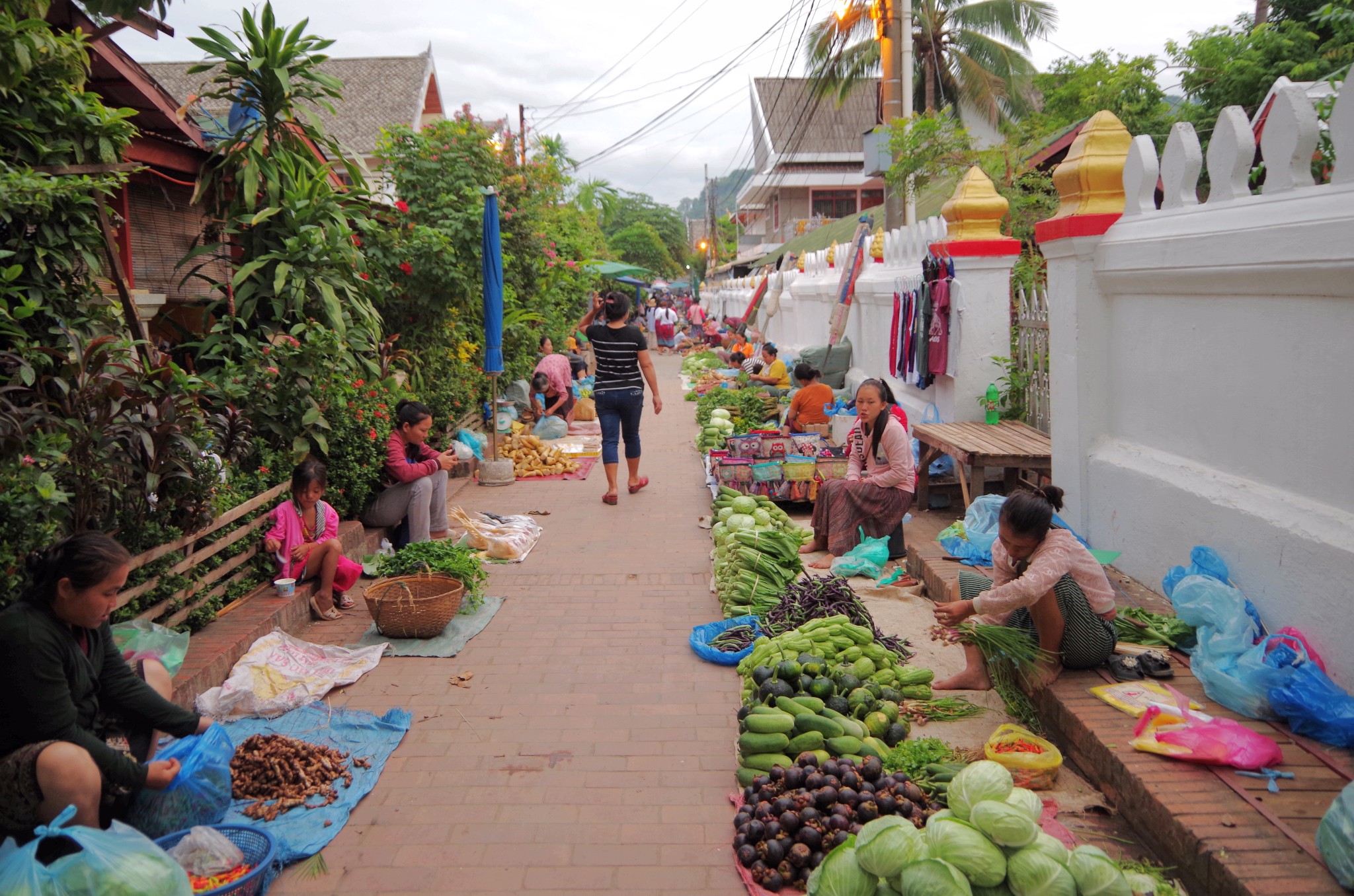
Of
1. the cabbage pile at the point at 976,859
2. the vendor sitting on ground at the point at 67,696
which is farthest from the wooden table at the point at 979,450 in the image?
the vendor sitting on ground at the point at 67,696

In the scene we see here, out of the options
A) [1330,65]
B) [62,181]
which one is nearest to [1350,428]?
[62,181]

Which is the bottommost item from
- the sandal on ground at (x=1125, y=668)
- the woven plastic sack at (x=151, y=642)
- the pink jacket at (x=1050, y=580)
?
the sandal on ground at (x=1125, y=668)

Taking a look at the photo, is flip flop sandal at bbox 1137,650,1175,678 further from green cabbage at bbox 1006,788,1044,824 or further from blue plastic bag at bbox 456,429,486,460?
blue plastic bag at bbox 456,429,486,460

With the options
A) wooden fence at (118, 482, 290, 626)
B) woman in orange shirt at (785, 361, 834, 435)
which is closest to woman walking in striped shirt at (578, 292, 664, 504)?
woman in orange shirt at (785, 361, 834, 435)

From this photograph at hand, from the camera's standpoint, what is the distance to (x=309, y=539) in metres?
6.20

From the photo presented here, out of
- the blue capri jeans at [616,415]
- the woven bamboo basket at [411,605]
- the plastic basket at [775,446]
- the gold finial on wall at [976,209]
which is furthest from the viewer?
the blue capri jeans at [616,415]

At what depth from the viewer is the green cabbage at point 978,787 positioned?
9.97 feet

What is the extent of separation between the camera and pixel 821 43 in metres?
21.4

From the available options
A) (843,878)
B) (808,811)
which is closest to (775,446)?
(808,811)

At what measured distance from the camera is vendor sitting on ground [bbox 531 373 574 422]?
14070 millimetres

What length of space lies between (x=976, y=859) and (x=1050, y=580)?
1.66 m

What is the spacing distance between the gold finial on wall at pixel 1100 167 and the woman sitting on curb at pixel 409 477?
16.7 feet

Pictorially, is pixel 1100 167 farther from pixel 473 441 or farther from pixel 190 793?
pixel 473 441

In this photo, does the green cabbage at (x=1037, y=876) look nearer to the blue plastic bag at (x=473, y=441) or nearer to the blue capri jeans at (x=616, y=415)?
the blue capri jeans at (x=616, y=415)
